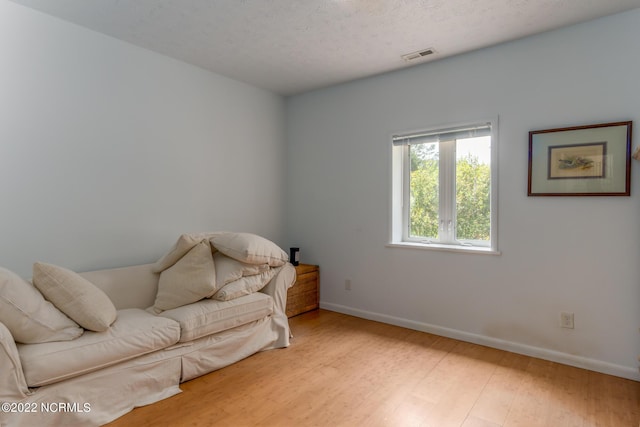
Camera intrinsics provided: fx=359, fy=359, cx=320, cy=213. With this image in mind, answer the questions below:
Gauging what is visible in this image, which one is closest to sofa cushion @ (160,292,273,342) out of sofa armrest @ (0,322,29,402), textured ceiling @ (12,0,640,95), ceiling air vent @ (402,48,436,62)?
sofa armrest @ (0,322,29,402)

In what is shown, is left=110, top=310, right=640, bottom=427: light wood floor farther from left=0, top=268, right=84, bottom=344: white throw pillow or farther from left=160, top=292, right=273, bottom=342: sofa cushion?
left=0, top=268, right=84, bottom=344: white throw pillow

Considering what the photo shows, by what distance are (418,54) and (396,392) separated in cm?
269

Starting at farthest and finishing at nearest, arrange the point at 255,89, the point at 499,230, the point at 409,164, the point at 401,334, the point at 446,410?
the point at 255,89, the point at 409,164, the point at 401,334, the point at 499,230, the point at 446,410

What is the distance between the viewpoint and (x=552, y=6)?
238cm

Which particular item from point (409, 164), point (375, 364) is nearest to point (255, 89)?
point (409, 164)

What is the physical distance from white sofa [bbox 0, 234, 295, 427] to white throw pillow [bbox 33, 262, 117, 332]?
73 mm

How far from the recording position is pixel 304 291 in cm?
397

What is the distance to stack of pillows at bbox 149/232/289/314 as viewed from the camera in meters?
2.65

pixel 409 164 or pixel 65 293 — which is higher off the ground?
pixel 409 164

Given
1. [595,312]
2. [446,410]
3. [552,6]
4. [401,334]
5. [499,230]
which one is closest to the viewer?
[446,410]

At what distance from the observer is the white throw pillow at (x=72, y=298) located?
2.08 metres

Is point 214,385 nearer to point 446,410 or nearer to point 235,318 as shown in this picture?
point 235,318

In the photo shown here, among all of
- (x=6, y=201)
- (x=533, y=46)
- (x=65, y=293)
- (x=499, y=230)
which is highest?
(x=533, y=46)

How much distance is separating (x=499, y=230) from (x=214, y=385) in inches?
97.8
